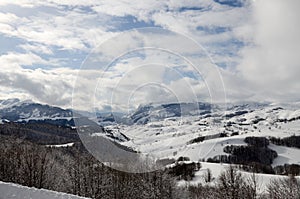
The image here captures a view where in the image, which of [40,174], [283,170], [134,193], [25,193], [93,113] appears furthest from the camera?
[283,170]

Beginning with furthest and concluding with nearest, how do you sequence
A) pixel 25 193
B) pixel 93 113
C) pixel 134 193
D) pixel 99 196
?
1. pixel 134 193
2. pixel 99 196
3. pixel 93 113
4. pixel 25 193

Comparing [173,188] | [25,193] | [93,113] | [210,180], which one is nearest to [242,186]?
[173,188]

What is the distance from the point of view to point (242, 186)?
42.2m

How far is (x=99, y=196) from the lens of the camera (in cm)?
5212

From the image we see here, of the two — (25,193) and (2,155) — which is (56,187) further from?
(25,193)

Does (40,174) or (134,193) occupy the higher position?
(40,174)

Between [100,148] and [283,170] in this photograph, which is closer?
[100,148]

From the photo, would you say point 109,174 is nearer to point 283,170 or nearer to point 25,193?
point 25,193

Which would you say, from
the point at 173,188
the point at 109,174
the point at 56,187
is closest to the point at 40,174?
the point at 56,187

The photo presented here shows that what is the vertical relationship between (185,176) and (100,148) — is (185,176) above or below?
below

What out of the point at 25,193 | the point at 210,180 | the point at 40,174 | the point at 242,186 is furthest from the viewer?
the point at 210,180

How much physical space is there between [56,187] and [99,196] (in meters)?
6.79

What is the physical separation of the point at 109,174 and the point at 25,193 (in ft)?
126

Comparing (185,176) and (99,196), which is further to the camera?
(185,176)
